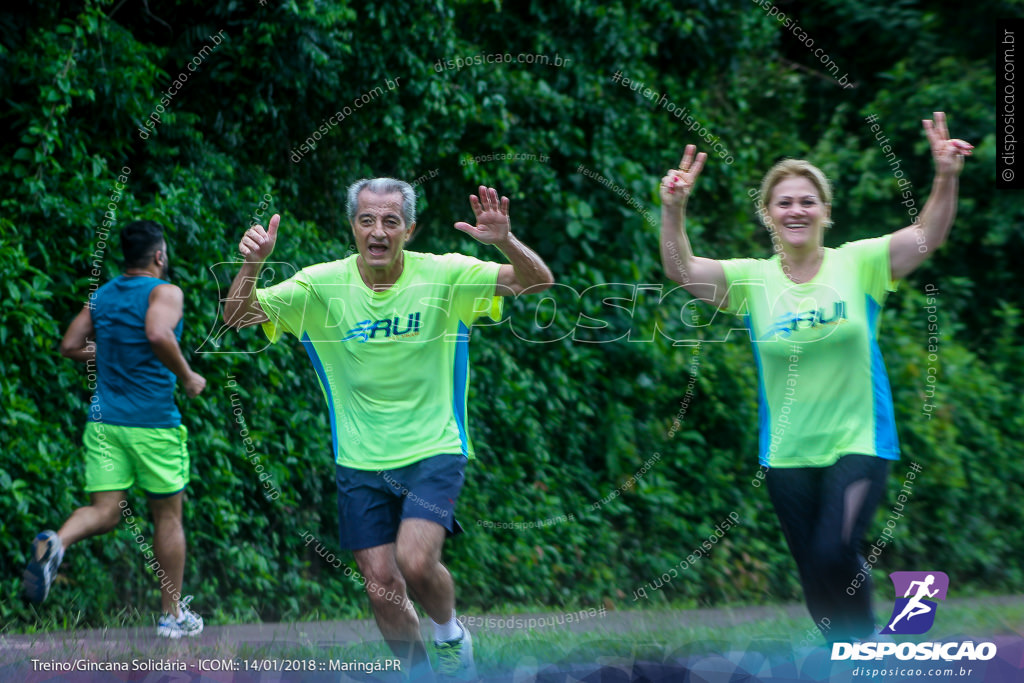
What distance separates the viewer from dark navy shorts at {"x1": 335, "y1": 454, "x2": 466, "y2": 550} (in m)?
4.07

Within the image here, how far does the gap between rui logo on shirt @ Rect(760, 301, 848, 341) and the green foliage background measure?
3.27 metres

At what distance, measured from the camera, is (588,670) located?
10.8 feet

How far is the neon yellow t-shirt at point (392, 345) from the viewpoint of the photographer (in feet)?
13.6

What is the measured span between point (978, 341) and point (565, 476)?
204 inches

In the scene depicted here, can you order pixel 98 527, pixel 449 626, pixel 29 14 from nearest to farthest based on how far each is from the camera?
pixel 449 626 → pixel 98 527 → pixel 29 14

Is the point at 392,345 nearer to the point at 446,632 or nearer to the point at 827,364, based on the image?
the point at 446,632

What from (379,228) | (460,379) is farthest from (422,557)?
(379,228)

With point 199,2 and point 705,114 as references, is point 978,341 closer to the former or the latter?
point 705,114

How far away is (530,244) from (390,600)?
14.6 feet

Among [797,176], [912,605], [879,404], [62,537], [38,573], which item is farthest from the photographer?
[62,537]

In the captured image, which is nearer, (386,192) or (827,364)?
(827,364)

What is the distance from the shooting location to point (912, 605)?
4172mm

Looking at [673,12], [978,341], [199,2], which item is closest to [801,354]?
[199,2]

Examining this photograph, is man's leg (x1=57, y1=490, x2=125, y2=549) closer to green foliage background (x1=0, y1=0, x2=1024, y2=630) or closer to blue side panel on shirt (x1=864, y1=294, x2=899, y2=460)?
green foliage background (x1=0, y1=0, x2=1024, y2=630)
